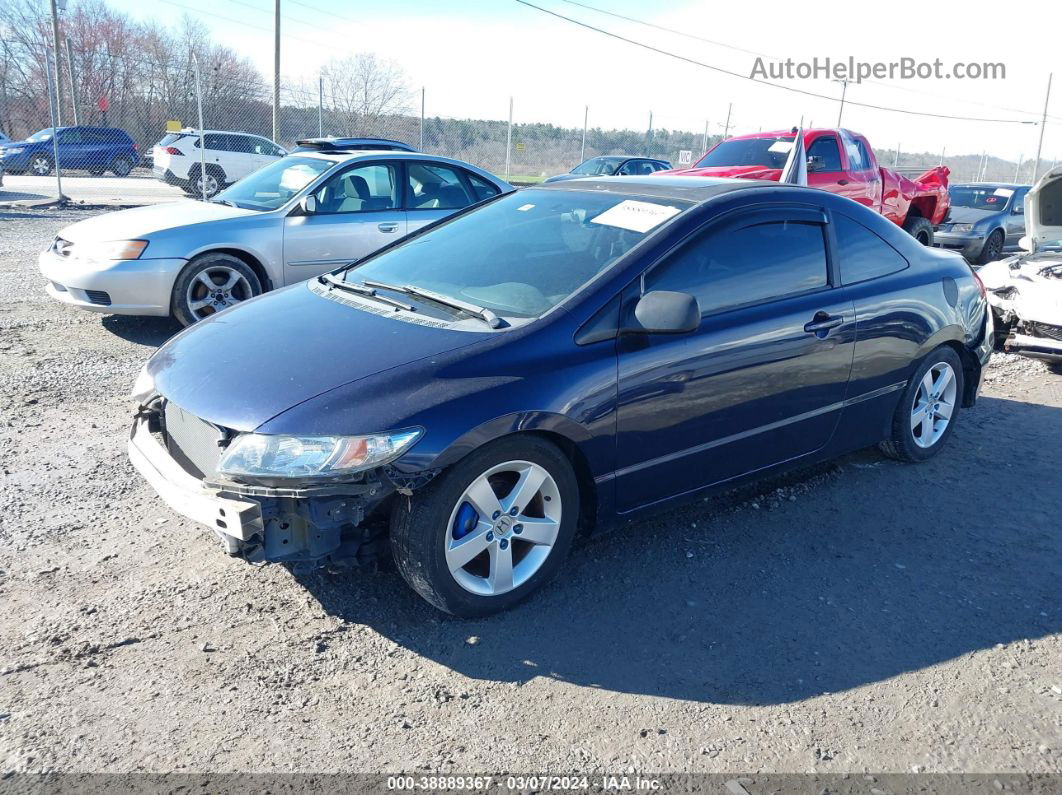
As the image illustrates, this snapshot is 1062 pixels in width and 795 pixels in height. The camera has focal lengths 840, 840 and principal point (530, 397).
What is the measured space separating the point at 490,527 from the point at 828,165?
10.4 meters

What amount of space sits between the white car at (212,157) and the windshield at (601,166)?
7.35 meters

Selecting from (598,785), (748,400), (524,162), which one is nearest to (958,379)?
(748,400)

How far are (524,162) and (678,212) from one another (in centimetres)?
2786

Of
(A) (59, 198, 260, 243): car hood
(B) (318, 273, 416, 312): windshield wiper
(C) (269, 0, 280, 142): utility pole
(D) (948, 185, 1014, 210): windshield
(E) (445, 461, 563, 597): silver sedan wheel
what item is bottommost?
(E) (445, 461, 563, 597): silver sedan wheel

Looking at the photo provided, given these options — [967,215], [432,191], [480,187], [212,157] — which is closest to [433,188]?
[432,191]

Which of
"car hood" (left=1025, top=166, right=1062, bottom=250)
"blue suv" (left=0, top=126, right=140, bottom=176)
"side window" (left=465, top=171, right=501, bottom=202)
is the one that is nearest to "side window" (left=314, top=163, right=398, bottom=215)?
"side window" (left=465, top=171, right=501, bottom=202)

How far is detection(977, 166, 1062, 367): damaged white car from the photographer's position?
6.62 metres

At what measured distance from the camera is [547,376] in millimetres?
3133

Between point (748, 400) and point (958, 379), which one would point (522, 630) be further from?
point (958, 379)

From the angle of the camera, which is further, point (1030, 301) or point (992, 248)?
point (992, 248)

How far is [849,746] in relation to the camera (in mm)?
2629

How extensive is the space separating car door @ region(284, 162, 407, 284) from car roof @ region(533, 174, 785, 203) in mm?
3222

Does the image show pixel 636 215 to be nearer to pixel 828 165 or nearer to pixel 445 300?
pixel 445 300

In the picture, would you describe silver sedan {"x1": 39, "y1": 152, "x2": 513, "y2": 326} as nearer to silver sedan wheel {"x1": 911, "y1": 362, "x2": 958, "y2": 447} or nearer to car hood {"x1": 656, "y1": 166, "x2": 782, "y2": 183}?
car hood {"x1": 656, "y1": 166, "x2": 782, "y2": 183}
